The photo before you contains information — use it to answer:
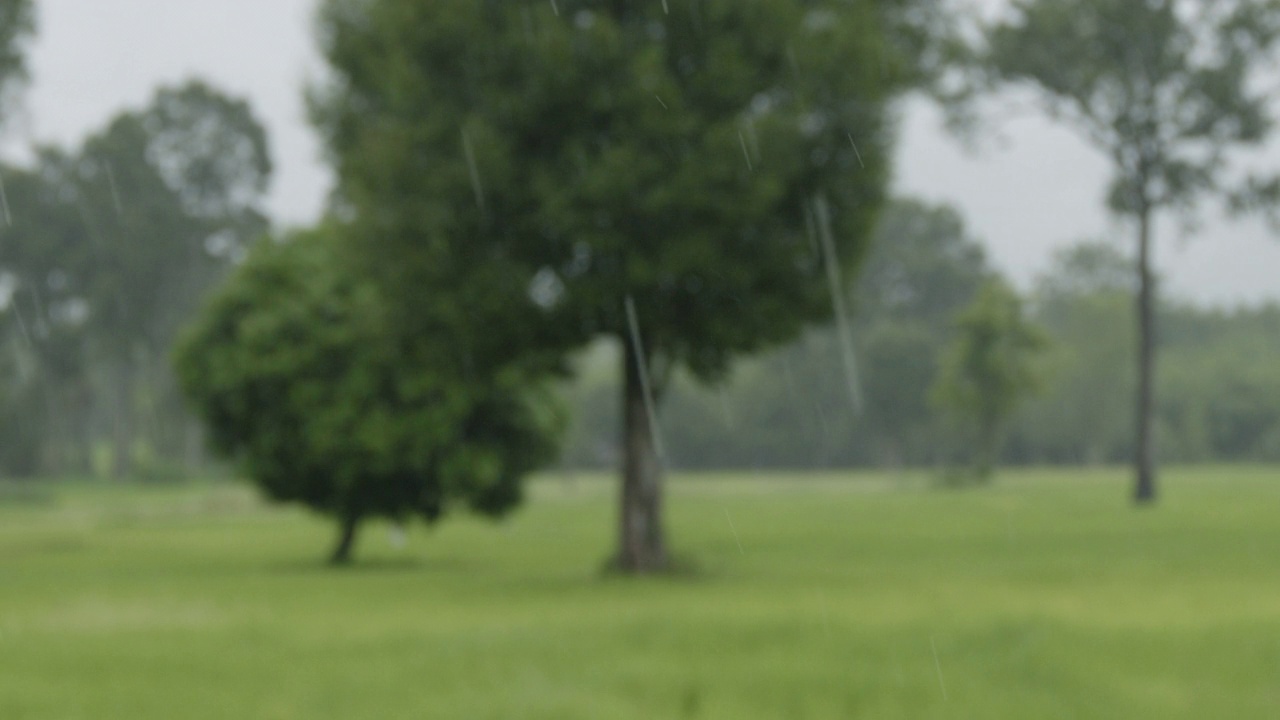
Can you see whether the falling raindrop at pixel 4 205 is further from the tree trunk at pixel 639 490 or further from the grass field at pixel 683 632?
the tree trunk at pixel 639 490

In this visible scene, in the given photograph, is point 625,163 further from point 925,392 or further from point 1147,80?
point 925,392

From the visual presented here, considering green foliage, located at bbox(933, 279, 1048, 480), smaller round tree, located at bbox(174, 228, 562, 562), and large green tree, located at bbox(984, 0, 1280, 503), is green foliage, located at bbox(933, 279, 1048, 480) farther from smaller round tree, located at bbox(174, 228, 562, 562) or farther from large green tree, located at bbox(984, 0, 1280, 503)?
smaller round tree, located at bbox(174, 228, 562, 562)

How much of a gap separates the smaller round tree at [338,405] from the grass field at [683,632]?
1471 millimetres

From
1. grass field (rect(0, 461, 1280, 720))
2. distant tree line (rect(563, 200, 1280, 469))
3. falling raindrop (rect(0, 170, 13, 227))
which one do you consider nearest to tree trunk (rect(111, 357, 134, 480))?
falling raindrop (rect(0, 170, 13, 227))

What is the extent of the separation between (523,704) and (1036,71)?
3349 centimetres

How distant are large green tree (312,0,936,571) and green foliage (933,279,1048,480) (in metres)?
39.4

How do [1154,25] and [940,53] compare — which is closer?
[940,53]

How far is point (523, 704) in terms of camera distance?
11.0 metres

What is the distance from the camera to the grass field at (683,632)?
11.4m

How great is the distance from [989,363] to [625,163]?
1685 inches

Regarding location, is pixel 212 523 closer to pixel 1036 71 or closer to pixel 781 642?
pixel 1036 71

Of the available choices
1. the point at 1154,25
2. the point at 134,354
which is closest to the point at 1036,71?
the point at 1154,25

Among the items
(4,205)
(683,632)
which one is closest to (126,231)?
(4,205)

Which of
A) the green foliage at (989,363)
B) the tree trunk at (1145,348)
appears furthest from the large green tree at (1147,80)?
the green foliage at (989,363)
